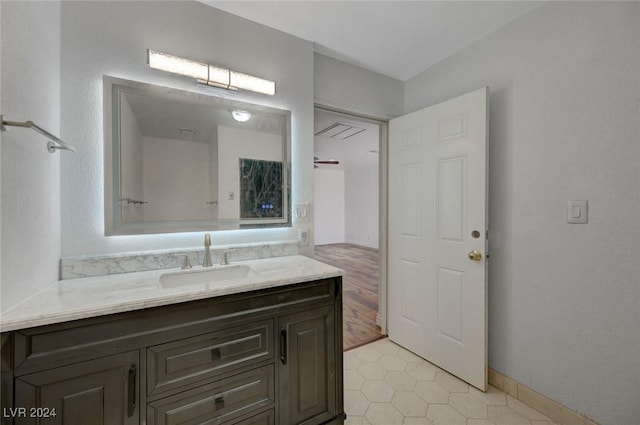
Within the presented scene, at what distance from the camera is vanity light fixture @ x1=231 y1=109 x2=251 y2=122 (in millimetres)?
1665

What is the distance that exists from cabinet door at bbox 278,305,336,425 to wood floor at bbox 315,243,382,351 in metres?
0.99

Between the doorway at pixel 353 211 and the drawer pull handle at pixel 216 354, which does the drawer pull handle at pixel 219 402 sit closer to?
the drawer pull handle at pixel 216 354

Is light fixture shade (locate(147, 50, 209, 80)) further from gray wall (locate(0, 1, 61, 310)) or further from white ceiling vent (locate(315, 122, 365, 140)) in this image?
white ceiling vent (locate(315, 122, 365, 140))

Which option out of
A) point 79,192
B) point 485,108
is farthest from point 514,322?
point 79,192

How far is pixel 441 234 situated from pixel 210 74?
75.3 inches

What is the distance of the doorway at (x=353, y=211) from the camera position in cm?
260

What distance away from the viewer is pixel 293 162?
1.83 meters

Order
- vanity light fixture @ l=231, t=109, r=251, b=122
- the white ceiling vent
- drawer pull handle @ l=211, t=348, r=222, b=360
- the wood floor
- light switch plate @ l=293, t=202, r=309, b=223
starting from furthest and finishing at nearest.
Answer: the white ceiling vent < the wood floor < light switch plate @ l=293, t=202, r=309, b=223 < vanity light fixture @ l=231, t=109, r=251, b=122 < drawer pull handle @ l=211, t=348, r=222, b=360

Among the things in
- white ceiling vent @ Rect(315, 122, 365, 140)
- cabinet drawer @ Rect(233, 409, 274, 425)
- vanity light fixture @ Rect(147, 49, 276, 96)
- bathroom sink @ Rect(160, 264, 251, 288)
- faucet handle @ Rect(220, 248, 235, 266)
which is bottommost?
cabinet drawer @ Rect(233, 409, 274, 425)

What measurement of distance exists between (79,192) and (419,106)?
2.54 metres

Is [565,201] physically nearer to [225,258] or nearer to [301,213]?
[301,213]

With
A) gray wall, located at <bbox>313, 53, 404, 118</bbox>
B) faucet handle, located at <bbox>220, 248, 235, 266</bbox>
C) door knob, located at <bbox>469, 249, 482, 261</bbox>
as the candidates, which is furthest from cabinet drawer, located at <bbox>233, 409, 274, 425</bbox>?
gray wall, located at <bbox>313, 53, 404, 118</bbox>

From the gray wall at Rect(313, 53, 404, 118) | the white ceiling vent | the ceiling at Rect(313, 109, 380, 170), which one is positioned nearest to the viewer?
the gray wall at Rect(313, 53, 404, 118)

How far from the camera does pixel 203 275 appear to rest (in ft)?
4.74
